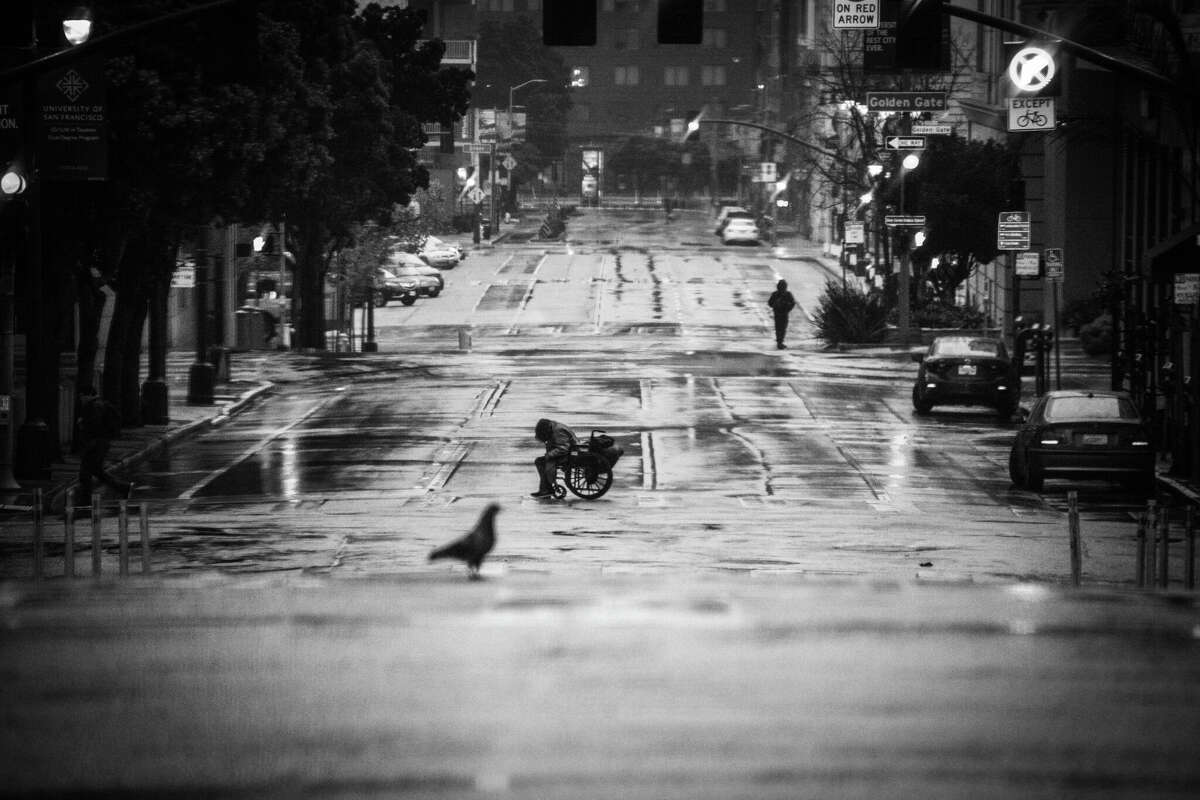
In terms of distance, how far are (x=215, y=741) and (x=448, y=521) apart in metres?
15.2

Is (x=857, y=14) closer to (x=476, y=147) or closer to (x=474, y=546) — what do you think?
(x=474, y=546)

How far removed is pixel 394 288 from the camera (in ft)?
264

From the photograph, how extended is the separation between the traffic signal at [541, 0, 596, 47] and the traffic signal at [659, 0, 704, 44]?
2.74ft

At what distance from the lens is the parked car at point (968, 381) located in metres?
40.4

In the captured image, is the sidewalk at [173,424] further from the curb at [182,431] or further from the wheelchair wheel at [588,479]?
the wheelchair wheel at [588,479]

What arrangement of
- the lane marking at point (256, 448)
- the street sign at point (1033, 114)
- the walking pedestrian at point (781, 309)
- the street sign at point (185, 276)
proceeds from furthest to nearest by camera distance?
the walking pedestrian at point (781, 309) → the street sign at point (185, 276) → the street sign at point (1033, 114) → the lane marking at point (256, 448)

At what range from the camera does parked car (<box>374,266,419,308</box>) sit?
261ft

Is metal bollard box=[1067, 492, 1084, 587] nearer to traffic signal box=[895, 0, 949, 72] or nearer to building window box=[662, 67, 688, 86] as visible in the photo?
traffic signal box=[895, 0, 949, 72]

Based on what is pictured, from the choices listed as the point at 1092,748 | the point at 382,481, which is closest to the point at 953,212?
the point at 382,481

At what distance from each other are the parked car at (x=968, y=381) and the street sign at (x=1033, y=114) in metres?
9.05

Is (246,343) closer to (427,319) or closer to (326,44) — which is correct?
(427,319)

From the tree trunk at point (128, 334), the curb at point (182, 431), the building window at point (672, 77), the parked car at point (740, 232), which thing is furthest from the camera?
the building window at point (672, 77)

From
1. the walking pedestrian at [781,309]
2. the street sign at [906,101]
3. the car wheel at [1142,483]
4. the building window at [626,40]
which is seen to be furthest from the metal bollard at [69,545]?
the building window at [626,40]

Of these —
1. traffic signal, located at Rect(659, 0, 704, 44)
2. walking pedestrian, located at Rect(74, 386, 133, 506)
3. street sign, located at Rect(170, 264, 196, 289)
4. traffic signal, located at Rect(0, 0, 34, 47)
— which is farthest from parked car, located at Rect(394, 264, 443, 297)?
traffic signal, located at Rect(659, 0, 704, 44)
